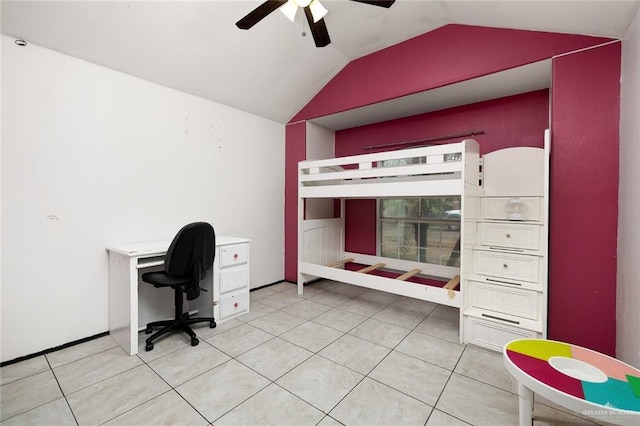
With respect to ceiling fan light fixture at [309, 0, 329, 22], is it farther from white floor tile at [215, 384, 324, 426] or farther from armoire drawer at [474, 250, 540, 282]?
white floor tile at [215, 384, 324, 426]

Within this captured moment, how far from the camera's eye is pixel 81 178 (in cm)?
219

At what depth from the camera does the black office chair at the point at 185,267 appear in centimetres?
206

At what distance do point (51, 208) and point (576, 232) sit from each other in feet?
13.0

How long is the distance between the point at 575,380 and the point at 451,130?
277 cm

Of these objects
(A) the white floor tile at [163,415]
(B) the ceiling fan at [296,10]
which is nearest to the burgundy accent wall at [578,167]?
(B) the ceiling fan at [296,10]

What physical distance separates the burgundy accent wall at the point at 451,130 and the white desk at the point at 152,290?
6.33 feet

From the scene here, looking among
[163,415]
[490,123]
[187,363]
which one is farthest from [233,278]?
[490,123]

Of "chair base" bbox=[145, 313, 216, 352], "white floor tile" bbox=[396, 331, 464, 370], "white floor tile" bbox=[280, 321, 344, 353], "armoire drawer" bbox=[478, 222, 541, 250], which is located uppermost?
"armoire drawer" bbox=[478, 222, 541, 250]

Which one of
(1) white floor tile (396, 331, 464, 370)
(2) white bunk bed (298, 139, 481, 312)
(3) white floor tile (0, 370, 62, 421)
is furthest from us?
(2) white bunk bed (298, 139, 481, 312)

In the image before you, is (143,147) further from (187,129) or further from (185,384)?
(185,384)

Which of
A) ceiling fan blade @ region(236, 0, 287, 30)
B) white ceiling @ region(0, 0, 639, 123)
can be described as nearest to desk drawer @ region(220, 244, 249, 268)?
white ceiling @ region(0, 0, 639, 123)

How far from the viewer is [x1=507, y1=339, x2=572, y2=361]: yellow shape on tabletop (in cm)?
136

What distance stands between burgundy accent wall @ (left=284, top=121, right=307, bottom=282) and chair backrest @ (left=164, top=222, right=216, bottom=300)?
166cm

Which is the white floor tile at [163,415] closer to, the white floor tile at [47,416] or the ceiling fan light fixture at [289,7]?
the white floor tile at [47,416]
